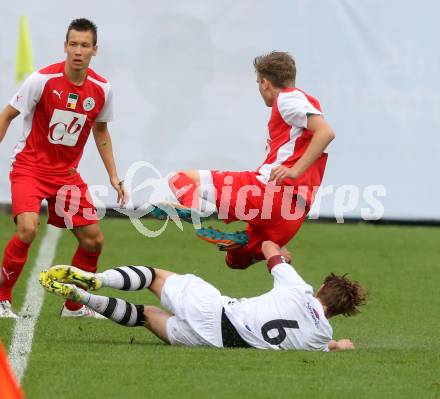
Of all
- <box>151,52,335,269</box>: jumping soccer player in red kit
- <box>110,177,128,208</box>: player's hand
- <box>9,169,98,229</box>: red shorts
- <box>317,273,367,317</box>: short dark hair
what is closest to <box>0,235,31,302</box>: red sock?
<box>9,169,98,229</box>: red shorts

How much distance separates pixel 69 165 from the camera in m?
7.98

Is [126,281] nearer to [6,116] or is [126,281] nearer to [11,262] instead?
[11,262]

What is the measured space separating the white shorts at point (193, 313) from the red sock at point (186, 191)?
0.52 metres

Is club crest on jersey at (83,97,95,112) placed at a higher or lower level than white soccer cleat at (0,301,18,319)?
higher

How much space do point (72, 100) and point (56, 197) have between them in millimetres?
668

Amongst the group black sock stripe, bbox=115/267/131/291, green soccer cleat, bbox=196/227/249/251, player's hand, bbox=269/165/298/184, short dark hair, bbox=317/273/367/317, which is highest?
player's hand, bbox=269/165/298/184

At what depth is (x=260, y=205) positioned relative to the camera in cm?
697

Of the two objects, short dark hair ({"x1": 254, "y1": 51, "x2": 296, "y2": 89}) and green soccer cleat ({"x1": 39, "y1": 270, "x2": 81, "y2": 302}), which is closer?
green soccer cleat ({"x1": 39, "y1": 270, "x2": 81, "y2": 302})

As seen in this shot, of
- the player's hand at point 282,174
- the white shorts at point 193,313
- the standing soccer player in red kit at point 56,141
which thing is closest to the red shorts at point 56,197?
the standing soccer player in red kit at point 56,141

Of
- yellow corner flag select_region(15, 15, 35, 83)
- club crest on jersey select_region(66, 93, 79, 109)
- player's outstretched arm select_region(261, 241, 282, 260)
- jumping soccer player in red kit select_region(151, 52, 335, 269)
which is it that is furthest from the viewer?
yellow corner flag select_region(15, 15, 35, 83)

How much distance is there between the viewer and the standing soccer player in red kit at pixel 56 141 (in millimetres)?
7711

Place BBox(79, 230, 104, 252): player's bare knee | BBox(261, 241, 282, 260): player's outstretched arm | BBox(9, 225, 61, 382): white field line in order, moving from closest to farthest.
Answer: BBox(9, 225, 61, 382): white field line
BBox(261, 241, 282, 260): player's outstretched arm
BBox(79, 230, 104, 252): player's bare knee

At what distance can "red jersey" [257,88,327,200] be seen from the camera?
22.5 ft

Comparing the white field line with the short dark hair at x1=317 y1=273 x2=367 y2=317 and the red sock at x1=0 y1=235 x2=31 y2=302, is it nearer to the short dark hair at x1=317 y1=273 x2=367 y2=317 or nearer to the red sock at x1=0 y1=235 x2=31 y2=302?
the red sock at x1=0 y1=235 x2=31 y2=302
